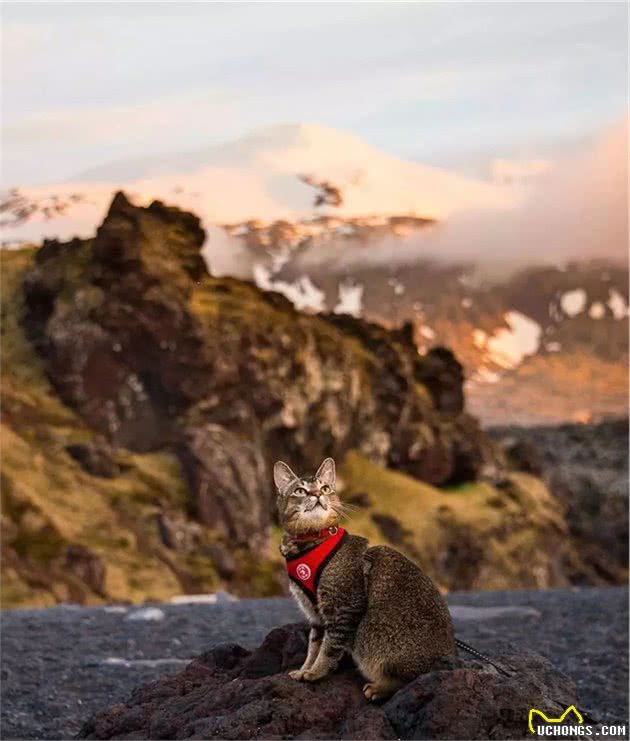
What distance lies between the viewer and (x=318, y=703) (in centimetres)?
1205

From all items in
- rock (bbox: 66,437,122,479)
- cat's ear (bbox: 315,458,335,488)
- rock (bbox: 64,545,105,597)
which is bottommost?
rock (bbox: 64,545,105,597)

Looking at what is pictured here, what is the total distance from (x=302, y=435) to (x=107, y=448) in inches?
1302

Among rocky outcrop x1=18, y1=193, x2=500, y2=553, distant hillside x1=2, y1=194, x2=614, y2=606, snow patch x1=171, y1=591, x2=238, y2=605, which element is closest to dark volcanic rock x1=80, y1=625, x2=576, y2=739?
snow patch x1=171, y1=591, x2=238, y2=605

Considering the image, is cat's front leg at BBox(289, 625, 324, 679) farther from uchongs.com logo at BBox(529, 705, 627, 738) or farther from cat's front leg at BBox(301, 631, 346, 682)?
uchongs.com logo at BBox(529, 705, 627, 738)

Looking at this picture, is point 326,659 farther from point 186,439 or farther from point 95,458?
point 186,439

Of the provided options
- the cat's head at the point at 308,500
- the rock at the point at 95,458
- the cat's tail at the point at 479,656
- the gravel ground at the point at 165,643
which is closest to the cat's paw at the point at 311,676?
the cat's head at the point at 308,500

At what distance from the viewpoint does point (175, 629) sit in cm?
3083

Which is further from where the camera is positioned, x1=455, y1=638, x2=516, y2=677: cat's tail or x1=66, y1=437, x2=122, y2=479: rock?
x1=66, y1=437, x2=122, y2=479: rock

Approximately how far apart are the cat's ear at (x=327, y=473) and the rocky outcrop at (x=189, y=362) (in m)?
92.6

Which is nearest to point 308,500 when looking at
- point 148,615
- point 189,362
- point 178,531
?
point 148,615

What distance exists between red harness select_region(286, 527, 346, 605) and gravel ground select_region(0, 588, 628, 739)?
4.84 metres

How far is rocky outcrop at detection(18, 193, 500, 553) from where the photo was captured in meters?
117

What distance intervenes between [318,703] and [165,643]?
17.0 meters

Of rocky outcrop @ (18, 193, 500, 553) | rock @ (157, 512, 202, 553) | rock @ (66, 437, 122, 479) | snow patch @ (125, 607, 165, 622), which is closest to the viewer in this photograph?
snow patch @ (125, 607, 165, 622)
